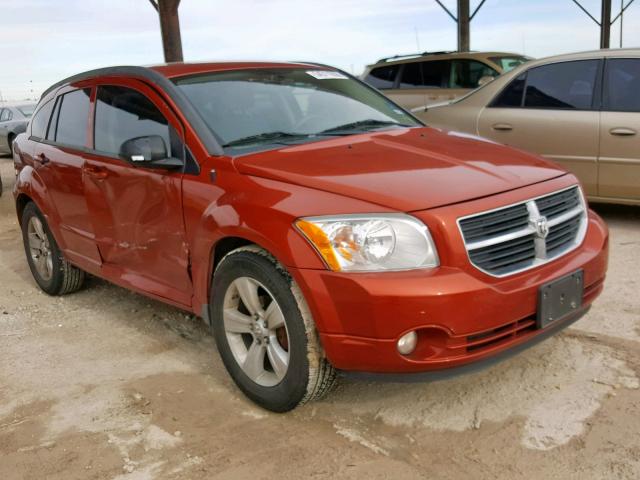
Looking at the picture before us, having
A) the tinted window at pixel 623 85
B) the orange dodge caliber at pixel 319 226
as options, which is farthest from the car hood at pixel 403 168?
the tinted window at pixel 623 85

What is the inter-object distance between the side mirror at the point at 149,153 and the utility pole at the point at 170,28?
21.7 ft

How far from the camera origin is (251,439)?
2980mm

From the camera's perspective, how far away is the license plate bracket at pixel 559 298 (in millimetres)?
2859

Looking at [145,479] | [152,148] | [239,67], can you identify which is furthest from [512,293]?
[239,67]

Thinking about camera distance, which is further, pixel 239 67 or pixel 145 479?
pixel 239 67

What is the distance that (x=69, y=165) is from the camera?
448 centimetres

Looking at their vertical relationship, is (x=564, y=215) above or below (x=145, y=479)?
above

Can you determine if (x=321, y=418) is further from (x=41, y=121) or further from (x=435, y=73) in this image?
(x=435, y=73)

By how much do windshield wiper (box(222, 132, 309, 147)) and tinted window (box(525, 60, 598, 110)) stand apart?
3373mm

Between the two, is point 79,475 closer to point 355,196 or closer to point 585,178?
point 355,196

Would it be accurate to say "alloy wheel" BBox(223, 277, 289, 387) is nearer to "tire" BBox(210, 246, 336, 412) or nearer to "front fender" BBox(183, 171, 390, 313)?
"tire" BBox(210, 246, 336, 412)

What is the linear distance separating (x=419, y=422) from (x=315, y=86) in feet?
6.79

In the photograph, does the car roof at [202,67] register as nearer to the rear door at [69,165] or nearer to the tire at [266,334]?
the rear door at [69,165]

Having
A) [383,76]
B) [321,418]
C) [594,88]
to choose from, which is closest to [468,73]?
[383,76]
